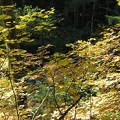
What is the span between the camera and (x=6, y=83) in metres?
3.22

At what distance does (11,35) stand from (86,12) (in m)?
14.5

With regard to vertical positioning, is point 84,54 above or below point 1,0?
below

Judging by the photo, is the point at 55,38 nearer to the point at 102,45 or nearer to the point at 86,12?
the point at 86,12

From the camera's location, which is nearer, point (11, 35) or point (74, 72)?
point (74, 72)

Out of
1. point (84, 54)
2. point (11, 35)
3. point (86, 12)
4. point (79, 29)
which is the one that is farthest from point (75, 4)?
point (84, 54)

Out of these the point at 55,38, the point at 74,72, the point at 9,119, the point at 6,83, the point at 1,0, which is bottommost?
the point at 55,38

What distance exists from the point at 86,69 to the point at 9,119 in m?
1.18

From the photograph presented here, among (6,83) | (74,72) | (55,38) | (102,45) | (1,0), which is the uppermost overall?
(1,0)

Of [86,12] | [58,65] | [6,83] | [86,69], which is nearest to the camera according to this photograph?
[58,65]

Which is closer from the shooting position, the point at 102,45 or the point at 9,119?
the point at 102,45

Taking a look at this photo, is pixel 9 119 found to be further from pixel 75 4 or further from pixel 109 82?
pixel 75 4

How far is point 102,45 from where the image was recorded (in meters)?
3.01

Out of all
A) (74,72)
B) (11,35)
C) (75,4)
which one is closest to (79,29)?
(75,4)

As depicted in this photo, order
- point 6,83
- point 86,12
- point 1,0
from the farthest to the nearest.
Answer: point 86,12, point 1,0, point 6,83
